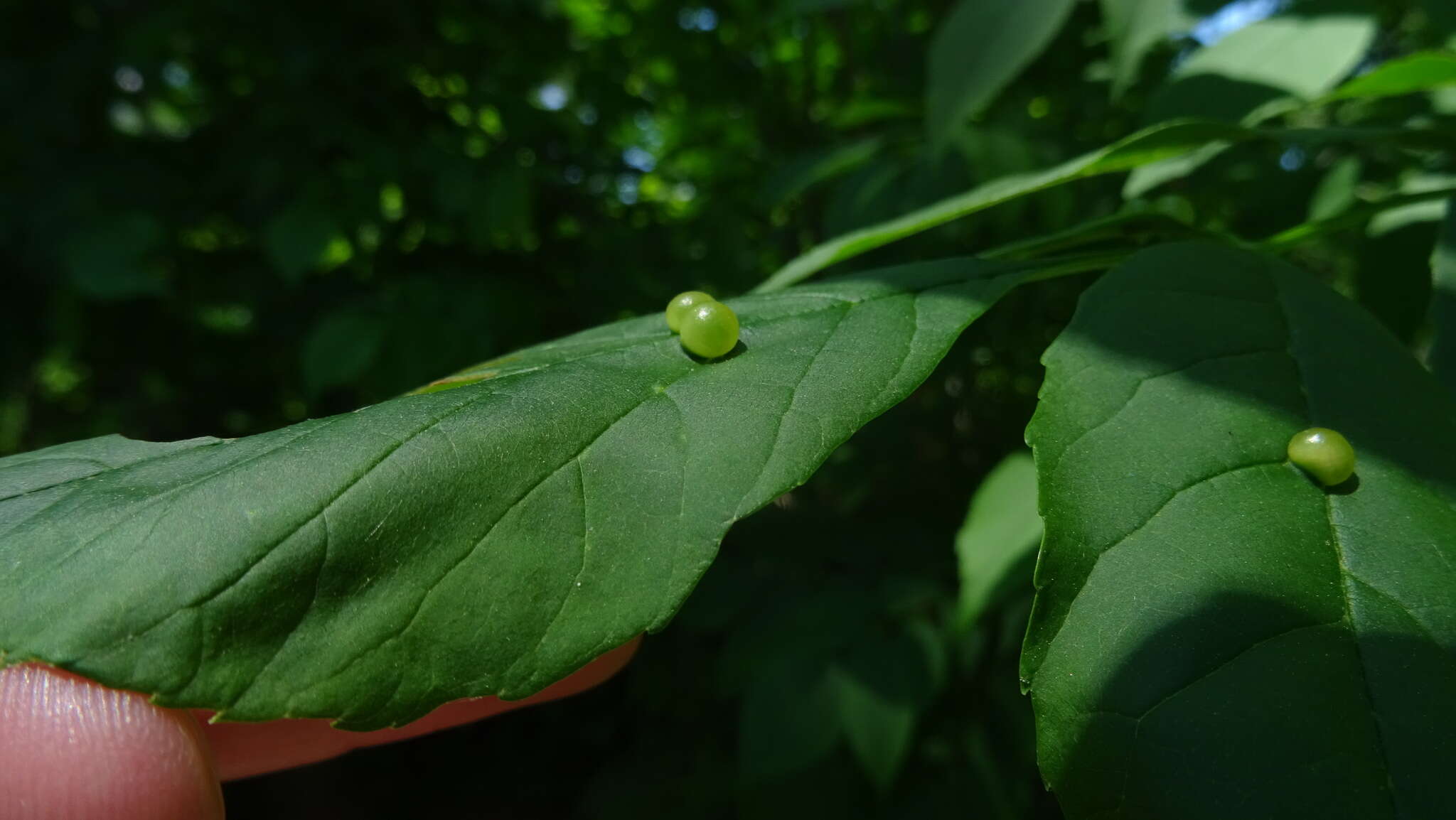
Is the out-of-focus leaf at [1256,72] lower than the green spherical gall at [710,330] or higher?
lower

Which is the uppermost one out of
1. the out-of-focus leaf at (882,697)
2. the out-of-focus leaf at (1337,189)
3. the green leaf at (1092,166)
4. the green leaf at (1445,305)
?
the green leaf at (1092,166)

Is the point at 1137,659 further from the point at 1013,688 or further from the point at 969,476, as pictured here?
the point at 969,476

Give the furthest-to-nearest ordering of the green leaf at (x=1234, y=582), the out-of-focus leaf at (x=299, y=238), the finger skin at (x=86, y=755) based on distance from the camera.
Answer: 1. the out-of-focus leaf at (x=299, y=238)
2. the finger skin at (x=86, y=755)
3. the green leaf at (x=1234, y=582)

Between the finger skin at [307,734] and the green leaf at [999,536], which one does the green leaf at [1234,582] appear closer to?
the finger skin at [307,734]

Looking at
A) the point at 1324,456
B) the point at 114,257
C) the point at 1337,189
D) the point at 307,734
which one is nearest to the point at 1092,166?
the point at 1324,456

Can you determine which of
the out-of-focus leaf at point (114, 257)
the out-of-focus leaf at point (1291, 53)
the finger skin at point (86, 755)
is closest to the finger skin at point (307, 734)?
the finger skin at point (86, 755)

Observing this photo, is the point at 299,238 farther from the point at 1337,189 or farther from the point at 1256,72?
the point at 1337,189

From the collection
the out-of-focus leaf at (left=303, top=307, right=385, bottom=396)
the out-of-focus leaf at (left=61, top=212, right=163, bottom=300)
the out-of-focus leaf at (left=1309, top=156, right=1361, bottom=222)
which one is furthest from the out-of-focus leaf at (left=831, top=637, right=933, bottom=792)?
the out-of-focus leaf at (left=61, top=212, right=163, bottom=300)
